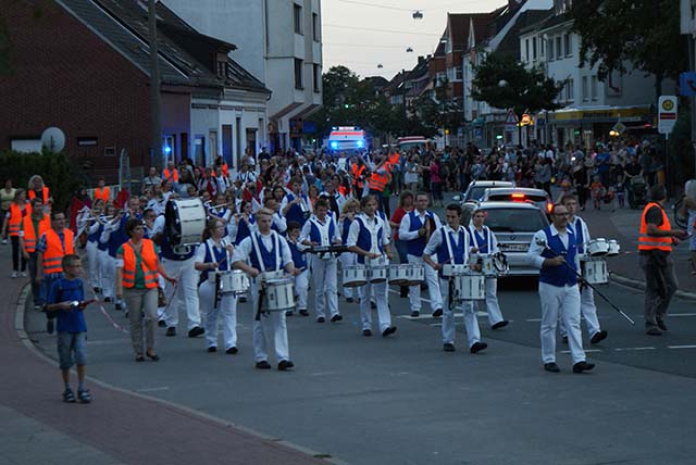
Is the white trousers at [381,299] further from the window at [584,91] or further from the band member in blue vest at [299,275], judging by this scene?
the window at [584,91]

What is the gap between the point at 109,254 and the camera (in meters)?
22.7

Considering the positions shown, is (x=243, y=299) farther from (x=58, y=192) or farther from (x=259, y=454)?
(x=58, y=192)

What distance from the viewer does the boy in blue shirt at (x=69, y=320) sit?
13.3 metres

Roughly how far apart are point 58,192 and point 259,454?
28400 mm

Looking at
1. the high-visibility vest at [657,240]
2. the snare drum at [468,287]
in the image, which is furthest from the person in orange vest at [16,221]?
the high-visibility vest at [657,240]

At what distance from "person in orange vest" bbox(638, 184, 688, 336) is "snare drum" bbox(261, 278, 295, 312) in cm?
514

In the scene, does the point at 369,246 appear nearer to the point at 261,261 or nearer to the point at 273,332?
the point at 261,261

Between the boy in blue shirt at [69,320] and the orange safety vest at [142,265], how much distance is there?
2.80m

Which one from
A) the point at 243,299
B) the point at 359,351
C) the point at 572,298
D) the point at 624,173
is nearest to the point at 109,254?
the point at 243,299

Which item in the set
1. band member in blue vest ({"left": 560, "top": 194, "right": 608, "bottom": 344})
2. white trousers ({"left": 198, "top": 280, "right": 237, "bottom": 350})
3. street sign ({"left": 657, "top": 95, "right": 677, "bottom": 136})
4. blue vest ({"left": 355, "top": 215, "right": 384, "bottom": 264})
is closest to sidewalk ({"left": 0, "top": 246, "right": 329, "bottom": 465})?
white trousers ({"left": 198, "top": 280, "right": 237, "bottom": 350})

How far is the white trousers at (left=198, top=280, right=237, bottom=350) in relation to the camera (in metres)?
16.7

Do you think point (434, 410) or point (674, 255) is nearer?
point (434, 410)

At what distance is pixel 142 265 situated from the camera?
16578 mm

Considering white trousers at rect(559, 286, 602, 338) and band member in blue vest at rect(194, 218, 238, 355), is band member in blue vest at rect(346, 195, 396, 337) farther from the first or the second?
white trousers at rect(559, 286, 602, 338)
